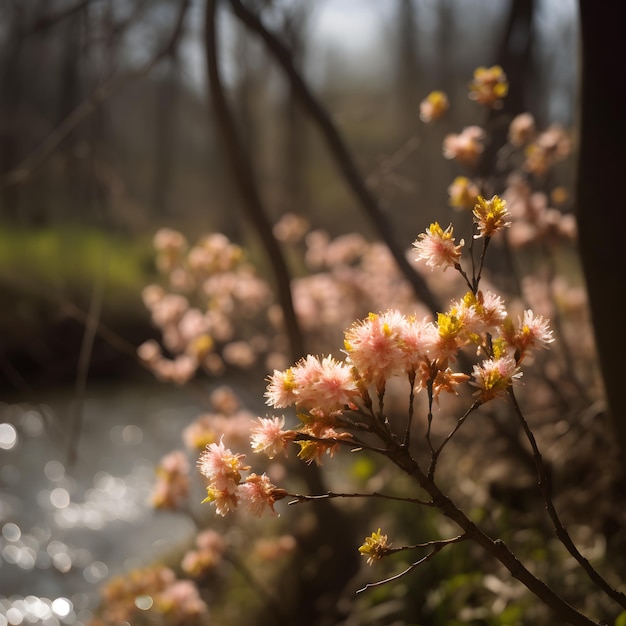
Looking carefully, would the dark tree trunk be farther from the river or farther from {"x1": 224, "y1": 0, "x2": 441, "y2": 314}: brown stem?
the river

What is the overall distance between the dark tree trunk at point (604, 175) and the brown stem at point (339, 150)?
2.98ft

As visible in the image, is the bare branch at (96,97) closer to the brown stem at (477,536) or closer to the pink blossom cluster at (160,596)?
the pink blossom cluster at (160,596)

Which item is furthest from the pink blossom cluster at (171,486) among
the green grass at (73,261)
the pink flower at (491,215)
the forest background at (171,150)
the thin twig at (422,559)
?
the green grass at (73,261)

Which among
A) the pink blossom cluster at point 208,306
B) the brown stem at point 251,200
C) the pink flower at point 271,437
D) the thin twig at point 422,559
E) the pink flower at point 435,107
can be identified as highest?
the pink blossom cluster at point 208,306

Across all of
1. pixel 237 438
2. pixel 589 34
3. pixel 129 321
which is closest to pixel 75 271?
pixel 129 321

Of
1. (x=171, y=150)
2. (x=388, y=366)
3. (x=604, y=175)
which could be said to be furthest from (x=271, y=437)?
(x=171, y=150)

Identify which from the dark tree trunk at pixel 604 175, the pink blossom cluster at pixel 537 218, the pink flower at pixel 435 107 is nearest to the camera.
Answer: the dark tree trunk at pixel 604 175

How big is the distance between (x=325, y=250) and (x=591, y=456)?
2.32 meters

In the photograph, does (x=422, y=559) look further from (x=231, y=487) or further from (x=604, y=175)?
(x=604, y=175)

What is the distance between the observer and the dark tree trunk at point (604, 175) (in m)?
1.52

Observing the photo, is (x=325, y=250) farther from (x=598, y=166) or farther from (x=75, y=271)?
(x=75, y=271)

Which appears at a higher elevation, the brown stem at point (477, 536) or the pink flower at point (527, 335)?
the pink flower at point (527, 335)

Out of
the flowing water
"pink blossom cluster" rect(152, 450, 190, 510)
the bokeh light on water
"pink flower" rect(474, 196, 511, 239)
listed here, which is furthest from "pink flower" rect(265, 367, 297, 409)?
the bokeh light on water

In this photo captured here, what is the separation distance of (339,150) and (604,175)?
4.07 feet
